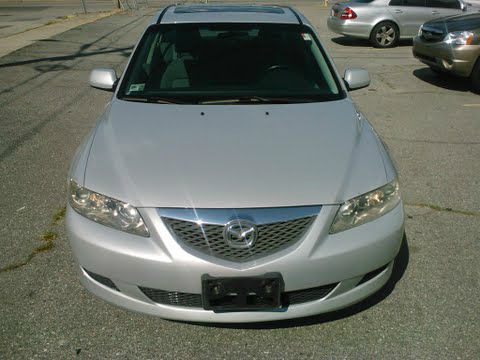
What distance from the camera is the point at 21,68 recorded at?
9055mm

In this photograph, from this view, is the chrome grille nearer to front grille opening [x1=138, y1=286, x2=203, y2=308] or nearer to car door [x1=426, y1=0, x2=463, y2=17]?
front grille opening [x1=138, y1=286, x2=203, y2=308]

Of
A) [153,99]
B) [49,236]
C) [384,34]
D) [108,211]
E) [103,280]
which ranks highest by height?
[153,99]

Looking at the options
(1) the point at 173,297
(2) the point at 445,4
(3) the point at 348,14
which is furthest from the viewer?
(2) the point at 445,4

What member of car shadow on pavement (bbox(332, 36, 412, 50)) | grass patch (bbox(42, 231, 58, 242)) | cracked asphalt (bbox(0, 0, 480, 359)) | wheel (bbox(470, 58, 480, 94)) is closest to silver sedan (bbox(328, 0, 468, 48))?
car shadow on pavement (bbox(332, 36, 412, 50))

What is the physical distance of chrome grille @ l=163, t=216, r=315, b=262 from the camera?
84.3 inches

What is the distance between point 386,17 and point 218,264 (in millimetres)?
11541

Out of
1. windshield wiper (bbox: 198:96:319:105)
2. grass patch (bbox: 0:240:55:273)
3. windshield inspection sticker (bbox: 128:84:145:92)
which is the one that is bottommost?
grass patch (bbox: 0:240:55:273)

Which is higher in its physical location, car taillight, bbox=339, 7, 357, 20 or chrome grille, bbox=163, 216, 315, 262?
chrome grille, bbox=163, 216, 315, 262

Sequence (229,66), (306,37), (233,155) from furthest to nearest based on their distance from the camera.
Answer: (306,37) → (229,66) → (233,155)

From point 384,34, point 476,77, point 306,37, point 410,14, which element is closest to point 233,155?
point 306,37

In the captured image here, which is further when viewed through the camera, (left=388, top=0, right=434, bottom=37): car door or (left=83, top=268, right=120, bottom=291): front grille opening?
(left=388, top=0, right=434, bottom=37): car door

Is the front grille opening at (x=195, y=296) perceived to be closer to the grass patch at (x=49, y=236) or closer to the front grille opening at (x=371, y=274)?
the front grille opening at (x=371, y=274)

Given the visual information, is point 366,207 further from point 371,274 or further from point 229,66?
point 229,66

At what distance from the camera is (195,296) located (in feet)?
7.28
